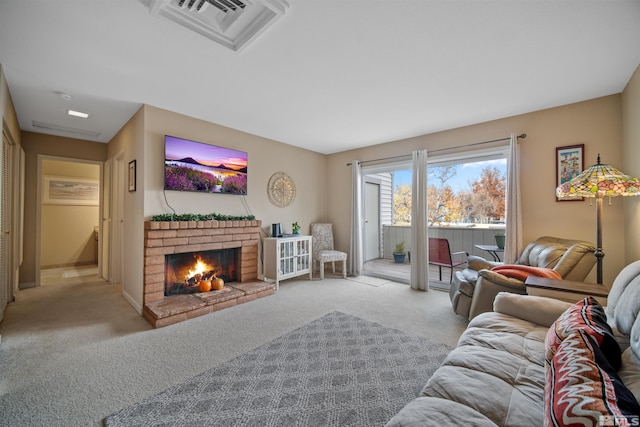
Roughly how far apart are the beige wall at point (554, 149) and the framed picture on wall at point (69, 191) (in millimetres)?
7629

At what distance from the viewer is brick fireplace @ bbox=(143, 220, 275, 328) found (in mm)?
2951

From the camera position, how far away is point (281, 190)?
4.79 metres

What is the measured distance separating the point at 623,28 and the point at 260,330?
3.81m

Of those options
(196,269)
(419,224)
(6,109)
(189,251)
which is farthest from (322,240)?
(6,109)

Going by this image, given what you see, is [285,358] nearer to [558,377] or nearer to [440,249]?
[558,377]

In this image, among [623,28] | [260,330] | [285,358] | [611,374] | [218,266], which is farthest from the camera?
[218,266]

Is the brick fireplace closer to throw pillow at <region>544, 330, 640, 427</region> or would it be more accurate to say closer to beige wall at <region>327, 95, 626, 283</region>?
throw pillow at <region>544, 330, 640, 427</region>

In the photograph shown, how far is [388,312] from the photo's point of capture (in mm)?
3172

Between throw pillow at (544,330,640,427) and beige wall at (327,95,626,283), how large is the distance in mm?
2838

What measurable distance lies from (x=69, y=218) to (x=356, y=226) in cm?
629

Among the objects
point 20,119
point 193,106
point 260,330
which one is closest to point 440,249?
point 260,330

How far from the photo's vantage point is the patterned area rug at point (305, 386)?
1.53 m

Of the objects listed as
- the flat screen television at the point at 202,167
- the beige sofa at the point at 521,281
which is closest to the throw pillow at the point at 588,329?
the beige sofa at the point at 521,281

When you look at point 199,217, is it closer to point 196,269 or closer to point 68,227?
point 196,269
